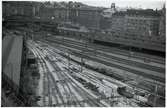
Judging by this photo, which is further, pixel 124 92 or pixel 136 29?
pixel 136 29

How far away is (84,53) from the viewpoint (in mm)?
5457

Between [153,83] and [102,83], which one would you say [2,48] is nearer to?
[102,83]

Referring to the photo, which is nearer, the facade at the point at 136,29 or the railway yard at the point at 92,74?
the railway yard at the point at 92,74

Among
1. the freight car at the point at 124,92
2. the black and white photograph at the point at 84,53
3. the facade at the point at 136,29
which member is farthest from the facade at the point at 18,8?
the freight car at the point at 124,92

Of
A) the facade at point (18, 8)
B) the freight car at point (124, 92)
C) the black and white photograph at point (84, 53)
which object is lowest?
the freight car at point (124, 92)

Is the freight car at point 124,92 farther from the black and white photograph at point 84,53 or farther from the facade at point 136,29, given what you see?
the facade at point 136,29

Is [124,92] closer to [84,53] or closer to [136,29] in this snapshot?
[84,53]

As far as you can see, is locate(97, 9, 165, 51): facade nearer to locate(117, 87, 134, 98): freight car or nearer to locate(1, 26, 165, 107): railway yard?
locate(1, 26, 165, 107): railway yard

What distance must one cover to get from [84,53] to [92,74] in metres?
0.51

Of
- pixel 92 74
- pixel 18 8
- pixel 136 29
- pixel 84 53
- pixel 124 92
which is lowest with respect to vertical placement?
pixel 124 92

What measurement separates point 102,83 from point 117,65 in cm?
54

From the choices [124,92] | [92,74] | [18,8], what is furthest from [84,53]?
[18,8]

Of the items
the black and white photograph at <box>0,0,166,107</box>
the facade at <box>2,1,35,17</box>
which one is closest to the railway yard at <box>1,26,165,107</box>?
the black and white photograph at <box>0,0,166,107</box>

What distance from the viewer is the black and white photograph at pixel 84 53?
4.83m
